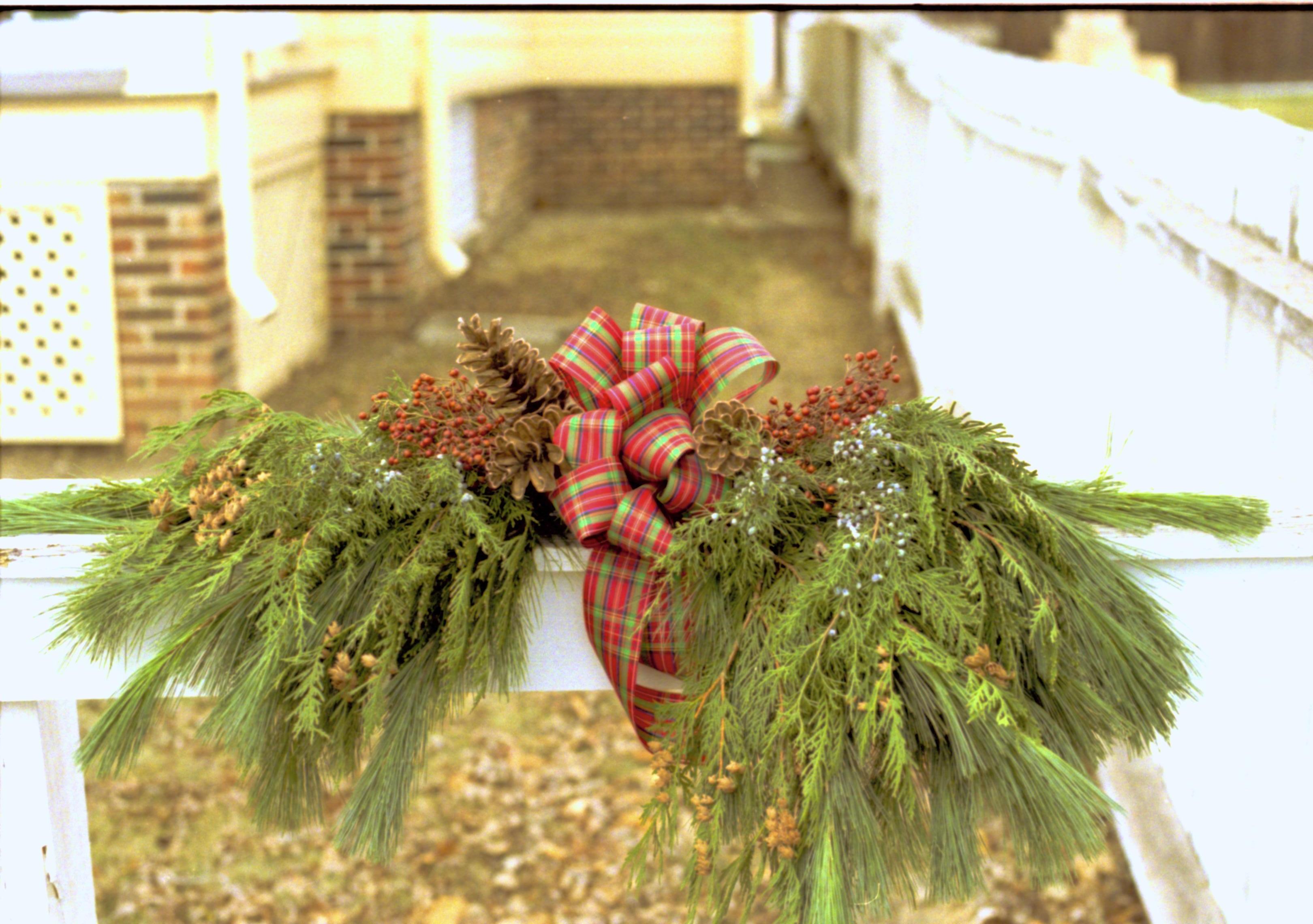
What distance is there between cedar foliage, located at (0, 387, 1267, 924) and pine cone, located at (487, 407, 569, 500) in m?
0.04

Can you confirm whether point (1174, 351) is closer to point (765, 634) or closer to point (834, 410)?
point (834, 410)

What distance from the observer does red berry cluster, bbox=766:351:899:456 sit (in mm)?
1341

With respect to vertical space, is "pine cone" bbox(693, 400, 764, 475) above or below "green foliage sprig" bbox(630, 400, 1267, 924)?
above

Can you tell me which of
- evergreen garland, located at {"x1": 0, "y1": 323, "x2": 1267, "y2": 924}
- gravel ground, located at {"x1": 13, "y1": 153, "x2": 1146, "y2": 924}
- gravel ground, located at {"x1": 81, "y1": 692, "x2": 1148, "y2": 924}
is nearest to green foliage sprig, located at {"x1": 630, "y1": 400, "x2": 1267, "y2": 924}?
evergreen garland, located at {"x1": 0, "y1": 323, "x2": 1267, "y2": 924}

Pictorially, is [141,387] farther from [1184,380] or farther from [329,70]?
[1184,380]

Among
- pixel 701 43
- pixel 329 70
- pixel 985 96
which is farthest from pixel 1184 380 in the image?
pixel 701 43

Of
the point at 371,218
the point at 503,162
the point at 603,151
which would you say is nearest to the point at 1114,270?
the point at 371,218

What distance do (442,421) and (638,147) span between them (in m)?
7.92

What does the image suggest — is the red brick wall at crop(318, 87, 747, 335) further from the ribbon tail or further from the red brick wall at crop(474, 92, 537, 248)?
the ribbon tail

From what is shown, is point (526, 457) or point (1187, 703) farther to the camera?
point (1187, 703)

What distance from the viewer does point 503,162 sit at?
8.20m

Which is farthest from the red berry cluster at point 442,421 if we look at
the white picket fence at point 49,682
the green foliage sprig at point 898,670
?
the green foliage sprig at point 898,670

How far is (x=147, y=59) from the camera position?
438cm

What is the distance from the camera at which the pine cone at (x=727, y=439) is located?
4.11ft
